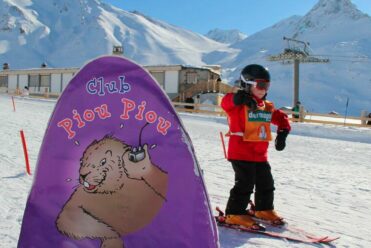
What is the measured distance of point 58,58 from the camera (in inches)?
6309

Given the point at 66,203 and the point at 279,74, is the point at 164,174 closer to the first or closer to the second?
the point at 66,203

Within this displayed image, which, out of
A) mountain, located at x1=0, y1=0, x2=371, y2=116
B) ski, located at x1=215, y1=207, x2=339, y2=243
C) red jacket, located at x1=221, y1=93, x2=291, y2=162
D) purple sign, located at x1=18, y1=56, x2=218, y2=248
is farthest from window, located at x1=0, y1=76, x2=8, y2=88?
mountain, located at x1=0, y1=0, x2=371, y2=116

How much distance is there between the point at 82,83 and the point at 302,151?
1104 cm

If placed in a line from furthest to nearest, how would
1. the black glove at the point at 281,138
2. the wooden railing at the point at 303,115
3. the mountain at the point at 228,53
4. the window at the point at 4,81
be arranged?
the mountain at the point at 228,53
the window at the point at 4,81
the wooden railing at the point at 303,115
the black glove at the point at 281,138

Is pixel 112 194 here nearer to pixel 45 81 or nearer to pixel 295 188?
pixel 295 188

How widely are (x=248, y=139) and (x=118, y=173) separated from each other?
1.63 metres

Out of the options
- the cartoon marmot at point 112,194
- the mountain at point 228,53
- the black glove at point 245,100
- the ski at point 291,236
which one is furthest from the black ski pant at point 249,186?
the mountain at point 228,53

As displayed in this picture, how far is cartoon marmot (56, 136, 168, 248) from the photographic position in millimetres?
2992

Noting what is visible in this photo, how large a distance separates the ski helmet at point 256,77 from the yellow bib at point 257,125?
0.24 m

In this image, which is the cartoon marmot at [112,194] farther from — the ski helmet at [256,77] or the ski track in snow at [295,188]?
the ski helmet at [256,77]

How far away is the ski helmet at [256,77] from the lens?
434 centimetres

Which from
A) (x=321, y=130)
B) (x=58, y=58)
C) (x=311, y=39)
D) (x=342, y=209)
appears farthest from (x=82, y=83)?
(x=311, y=39)

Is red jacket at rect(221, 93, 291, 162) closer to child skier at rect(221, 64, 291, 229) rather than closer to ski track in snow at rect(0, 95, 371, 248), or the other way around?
child skier at rect(221, 64, 291, 229)

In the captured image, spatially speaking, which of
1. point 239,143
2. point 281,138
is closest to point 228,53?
point 281,138
